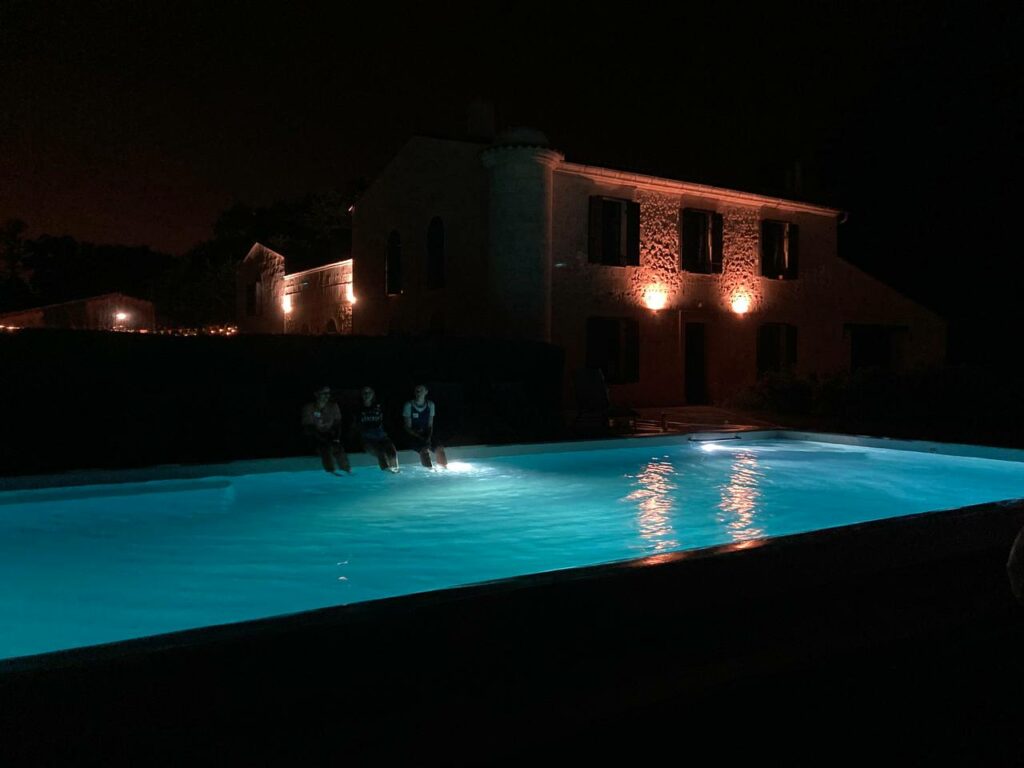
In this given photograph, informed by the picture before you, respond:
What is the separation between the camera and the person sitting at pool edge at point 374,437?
10.9m

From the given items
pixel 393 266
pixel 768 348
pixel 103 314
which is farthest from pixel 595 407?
pixel 103 314

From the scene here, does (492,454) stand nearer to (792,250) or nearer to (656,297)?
(656,297)

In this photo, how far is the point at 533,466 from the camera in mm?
11969

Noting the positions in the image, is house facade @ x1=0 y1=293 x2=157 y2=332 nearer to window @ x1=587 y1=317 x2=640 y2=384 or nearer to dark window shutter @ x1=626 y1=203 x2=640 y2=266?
window @ x1=587 y1=317 x2=640 y2=384

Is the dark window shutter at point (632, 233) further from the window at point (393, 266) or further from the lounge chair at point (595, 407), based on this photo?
the window at point (393, 266)

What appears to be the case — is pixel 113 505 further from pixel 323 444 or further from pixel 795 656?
pixel 795 656

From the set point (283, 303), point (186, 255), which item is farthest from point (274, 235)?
point (283, 303)

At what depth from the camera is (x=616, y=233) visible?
1928 cm

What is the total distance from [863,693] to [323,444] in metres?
7.95

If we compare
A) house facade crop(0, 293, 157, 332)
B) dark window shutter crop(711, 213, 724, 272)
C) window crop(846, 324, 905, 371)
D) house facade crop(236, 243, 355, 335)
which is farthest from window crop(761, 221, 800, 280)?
house facade crop(0, 293, 157, 332)

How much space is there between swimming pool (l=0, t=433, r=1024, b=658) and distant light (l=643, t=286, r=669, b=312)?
7.03 m

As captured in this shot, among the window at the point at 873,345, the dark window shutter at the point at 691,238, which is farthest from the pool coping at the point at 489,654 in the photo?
the window at the point at 873,345

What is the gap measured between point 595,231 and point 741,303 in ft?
15.4

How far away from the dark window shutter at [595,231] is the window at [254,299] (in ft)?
53.6
